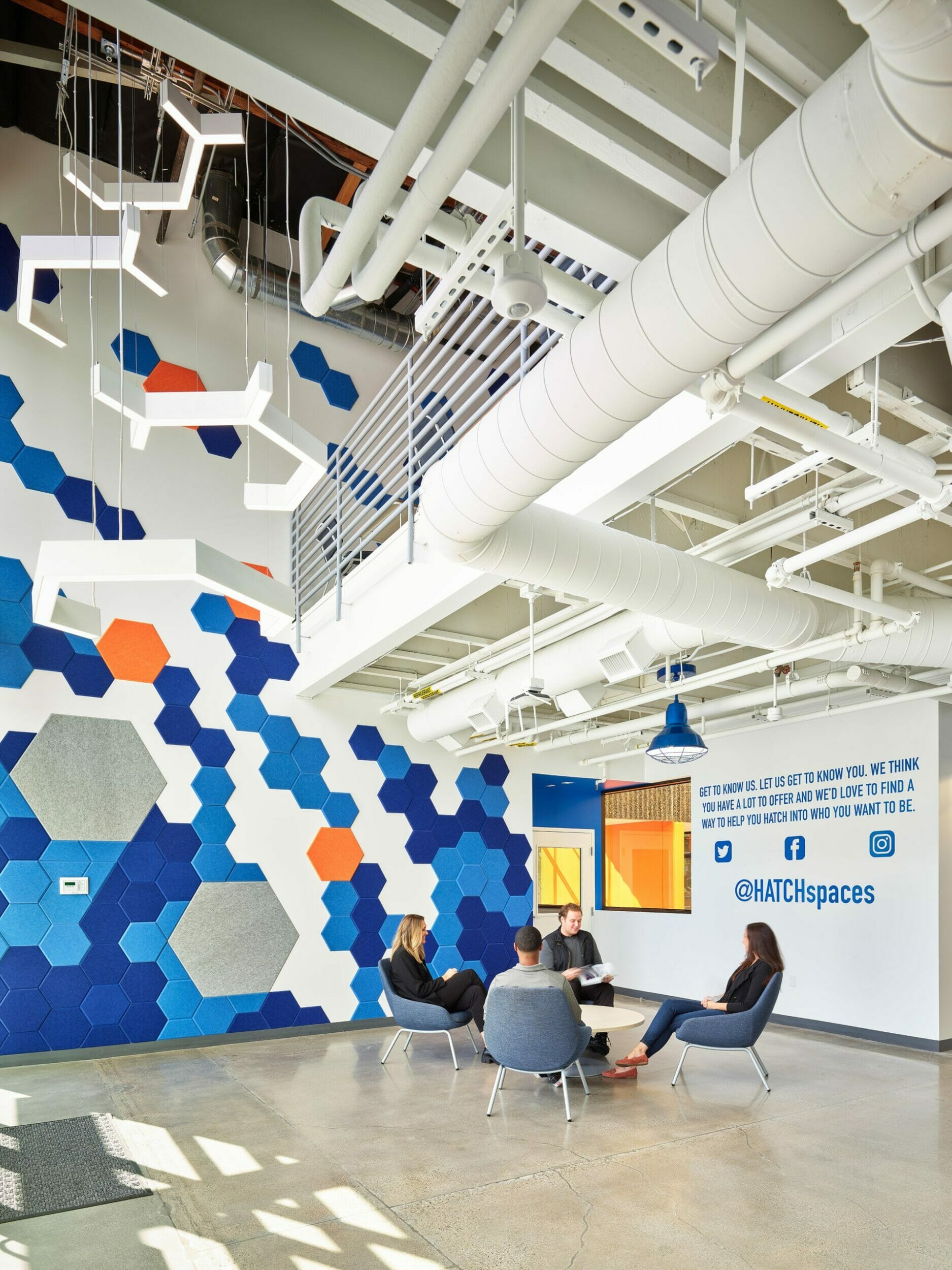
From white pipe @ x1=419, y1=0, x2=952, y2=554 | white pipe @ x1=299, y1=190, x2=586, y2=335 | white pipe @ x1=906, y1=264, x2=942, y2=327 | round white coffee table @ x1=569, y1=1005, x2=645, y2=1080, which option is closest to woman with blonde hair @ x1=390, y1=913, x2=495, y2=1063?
round white coffee table @ x1=569, y1=1005, x2=645, y2=1080

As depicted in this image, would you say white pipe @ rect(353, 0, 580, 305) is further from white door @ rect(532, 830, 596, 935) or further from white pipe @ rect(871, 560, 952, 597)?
white door @ rect(532, 830, 596, 935)

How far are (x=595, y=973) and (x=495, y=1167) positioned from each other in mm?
2302

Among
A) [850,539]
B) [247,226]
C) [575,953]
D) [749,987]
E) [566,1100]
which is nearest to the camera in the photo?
[850,539]

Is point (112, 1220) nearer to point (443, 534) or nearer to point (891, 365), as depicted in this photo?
point (443, 534)

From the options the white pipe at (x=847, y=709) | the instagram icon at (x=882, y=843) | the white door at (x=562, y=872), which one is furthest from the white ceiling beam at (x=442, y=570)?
the instagram icon at (x=882, y=843)

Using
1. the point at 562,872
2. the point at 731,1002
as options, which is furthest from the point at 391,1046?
→ the point at 562,872

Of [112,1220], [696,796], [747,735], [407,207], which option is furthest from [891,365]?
[696,796]

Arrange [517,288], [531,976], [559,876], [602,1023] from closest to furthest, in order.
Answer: [517,288] → [531,976] → [602,1023] → [559,876]

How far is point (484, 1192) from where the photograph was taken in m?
3.65

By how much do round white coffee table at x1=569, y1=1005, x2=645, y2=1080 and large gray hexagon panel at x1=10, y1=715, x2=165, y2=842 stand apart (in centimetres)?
352

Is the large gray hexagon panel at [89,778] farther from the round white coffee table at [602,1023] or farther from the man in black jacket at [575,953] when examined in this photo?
the round white coffee table at [602,1023]

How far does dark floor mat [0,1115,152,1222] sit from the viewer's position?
3529mm

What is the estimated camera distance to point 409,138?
6.57 feet

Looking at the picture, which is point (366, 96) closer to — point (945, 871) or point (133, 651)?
point (133, 651)
